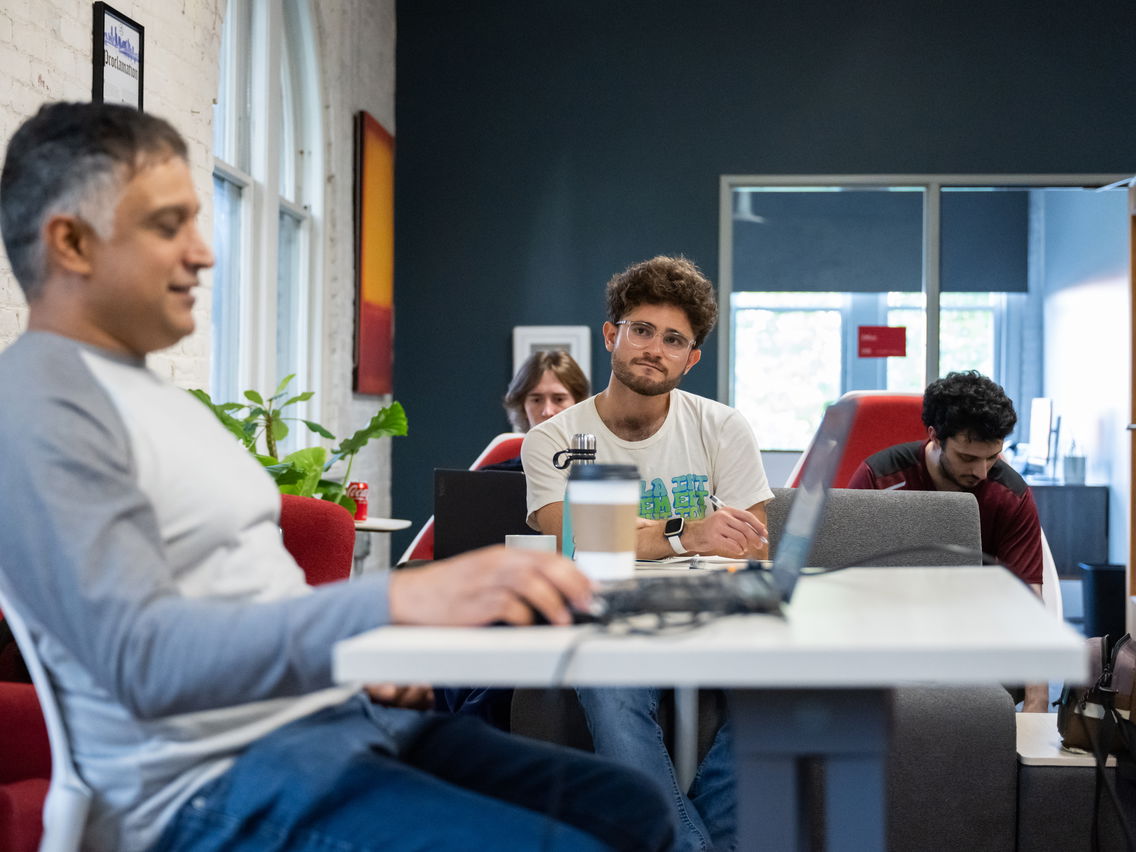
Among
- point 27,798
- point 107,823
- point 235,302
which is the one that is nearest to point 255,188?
point 235,302

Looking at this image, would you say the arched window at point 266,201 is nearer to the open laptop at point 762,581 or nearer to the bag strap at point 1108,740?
the bag strap at point 1108,740

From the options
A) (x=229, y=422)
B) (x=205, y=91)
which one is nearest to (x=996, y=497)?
(x=229, y=422)

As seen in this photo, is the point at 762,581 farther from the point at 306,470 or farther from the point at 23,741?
the point at 306,470

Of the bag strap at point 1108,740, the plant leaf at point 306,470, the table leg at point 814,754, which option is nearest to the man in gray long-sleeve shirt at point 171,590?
the table leg at point 814,754

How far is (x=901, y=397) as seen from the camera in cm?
359

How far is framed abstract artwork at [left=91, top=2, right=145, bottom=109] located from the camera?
10.1ft

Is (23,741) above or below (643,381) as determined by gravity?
below

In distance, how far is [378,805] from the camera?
1024 mm

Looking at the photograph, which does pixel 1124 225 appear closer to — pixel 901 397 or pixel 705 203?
pixel 705 203

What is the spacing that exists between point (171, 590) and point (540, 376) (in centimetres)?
308

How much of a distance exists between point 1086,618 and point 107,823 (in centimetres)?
539

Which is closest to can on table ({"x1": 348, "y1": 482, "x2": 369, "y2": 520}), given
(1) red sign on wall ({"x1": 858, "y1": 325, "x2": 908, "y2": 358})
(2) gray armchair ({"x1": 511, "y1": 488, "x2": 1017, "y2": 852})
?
(2) gray armchair ({"x1": 511, "y1": 488, "x2": 1017, "y2": 852})

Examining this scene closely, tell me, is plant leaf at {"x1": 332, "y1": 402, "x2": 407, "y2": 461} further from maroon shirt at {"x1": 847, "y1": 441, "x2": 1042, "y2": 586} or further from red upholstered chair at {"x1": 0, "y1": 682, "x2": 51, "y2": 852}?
red upholstered chair at {"x1": 0, "y1": 682, "x2": 51, "y2": 852}

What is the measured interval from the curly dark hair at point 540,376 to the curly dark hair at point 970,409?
1298mm
